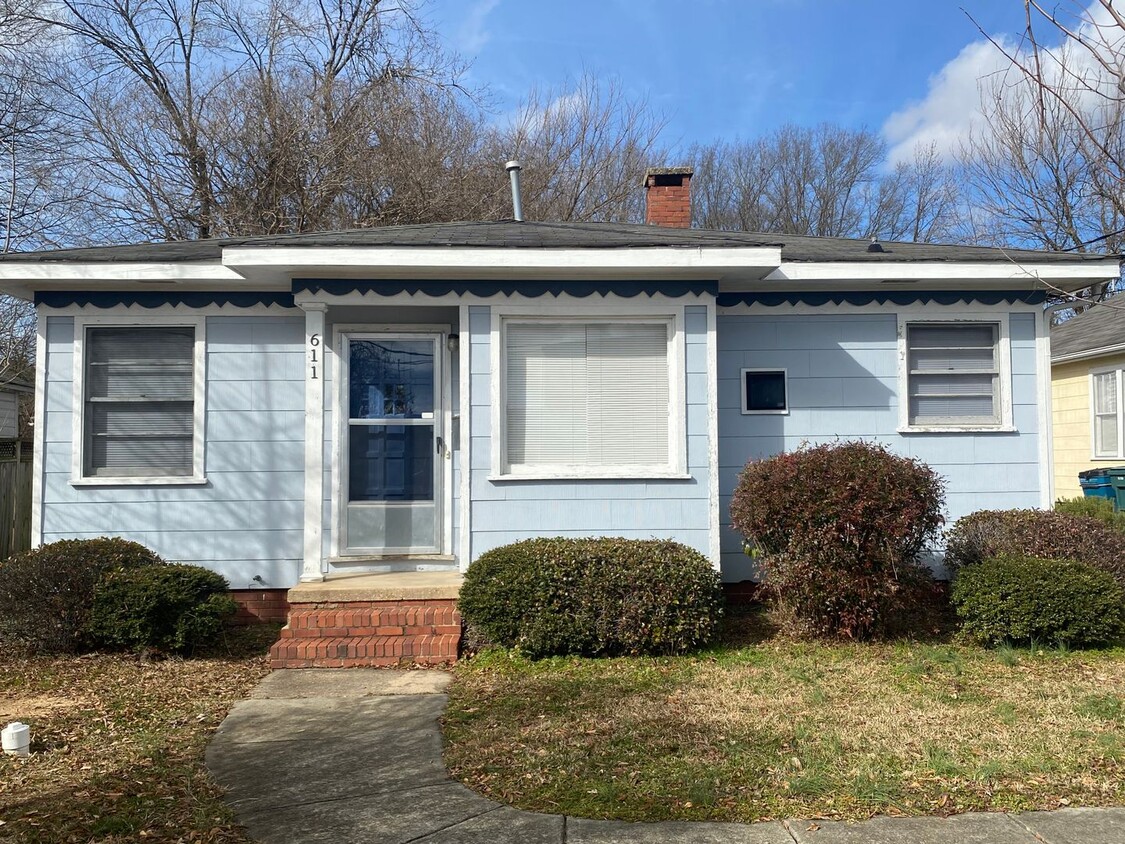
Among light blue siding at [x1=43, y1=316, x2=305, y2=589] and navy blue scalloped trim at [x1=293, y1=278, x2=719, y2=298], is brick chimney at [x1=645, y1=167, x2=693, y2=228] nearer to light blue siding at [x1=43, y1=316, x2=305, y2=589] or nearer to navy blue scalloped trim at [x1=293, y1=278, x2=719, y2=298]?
navy blue scalloped trim at [x1=293, y1=278, x2=719, y2=298]

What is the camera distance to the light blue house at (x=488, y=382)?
6648 millimetres

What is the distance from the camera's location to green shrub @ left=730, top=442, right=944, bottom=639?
5.70 m

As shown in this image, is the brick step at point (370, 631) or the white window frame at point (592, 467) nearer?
the brick step at point (370, 631)

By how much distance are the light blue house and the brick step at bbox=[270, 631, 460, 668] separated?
78cm

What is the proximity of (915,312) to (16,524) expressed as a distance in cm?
970

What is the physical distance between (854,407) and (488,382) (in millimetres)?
3401

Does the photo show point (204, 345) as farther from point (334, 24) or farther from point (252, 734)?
point (334, 24)

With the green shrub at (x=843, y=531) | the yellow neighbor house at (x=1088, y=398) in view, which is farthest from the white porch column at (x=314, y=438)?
the yellow neighbor house at (x=1088, y=398)

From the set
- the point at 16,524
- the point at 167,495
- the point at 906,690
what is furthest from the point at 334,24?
the point at 906,690

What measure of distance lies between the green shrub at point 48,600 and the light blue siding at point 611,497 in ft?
9.84

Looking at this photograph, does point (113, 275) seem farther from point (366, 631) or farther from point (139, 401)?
point (366, 631)

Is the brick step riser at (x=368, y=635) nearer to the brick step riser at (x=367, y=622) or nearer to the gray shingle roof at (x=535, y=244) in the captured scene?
the brick step riser at (x=367, y=622)

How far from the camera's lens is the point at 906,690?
4.94m

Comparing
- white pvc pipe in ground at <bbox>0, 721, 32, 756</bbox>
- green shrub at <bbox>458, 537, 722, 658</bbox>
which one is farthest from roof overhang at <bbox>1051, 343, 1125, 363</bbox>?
white pvc pipe in ground at <bbox>0, 721, 32, 756</bbox>
